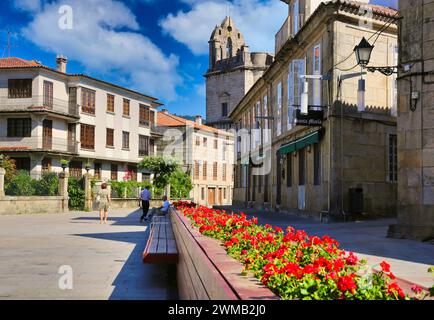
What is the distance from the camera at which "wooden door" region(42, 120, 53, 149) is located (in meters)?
40.1

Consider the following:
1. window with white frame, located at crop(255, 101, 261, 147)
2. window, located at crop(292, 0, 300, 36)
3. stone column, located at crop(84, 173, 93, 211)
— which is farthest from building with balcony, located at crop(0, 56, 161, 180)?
window, located at crop(292, 0, 300, 36)

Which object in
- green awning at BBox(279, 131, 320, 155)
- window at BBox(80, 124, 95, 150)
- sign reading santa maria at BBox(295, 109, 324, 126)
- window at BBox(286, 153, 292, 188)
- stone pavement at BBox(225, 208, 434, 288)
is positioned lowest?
stone pavement at BBox(225, 208, 434, 288)

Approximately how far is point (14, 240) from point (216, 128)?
176ft

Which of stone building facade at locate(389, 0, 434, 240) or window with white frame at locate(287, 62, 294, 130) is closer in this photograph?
stone building facade at locate(389, 0, 434, 240)

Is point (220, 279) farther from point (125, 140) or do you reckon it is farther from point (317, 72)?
point (125, 140)

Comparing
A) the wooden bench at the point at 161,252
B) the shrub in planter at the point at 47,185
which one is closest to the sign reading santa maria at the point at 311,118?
the wooden bench at the point at 161,252

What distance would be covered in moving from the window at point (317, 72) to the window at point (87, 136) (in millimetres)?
28834

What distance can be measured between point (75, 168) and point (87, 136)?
3064mm

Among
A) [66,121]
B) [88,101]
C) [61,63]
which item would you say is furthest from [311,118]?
[61,63]

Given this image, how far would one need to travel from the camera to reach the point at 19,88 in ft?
133

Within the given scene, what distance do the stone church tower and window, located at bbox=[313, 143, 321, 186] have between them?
137ft

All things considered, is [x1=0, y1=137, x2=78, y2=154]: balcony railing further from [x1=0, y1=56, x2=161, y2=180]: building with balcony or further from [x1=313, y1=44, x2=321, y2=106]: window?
[x1=313, y1=44, x2=321, y2=106]: window

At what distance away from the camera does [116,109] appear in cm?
4806
